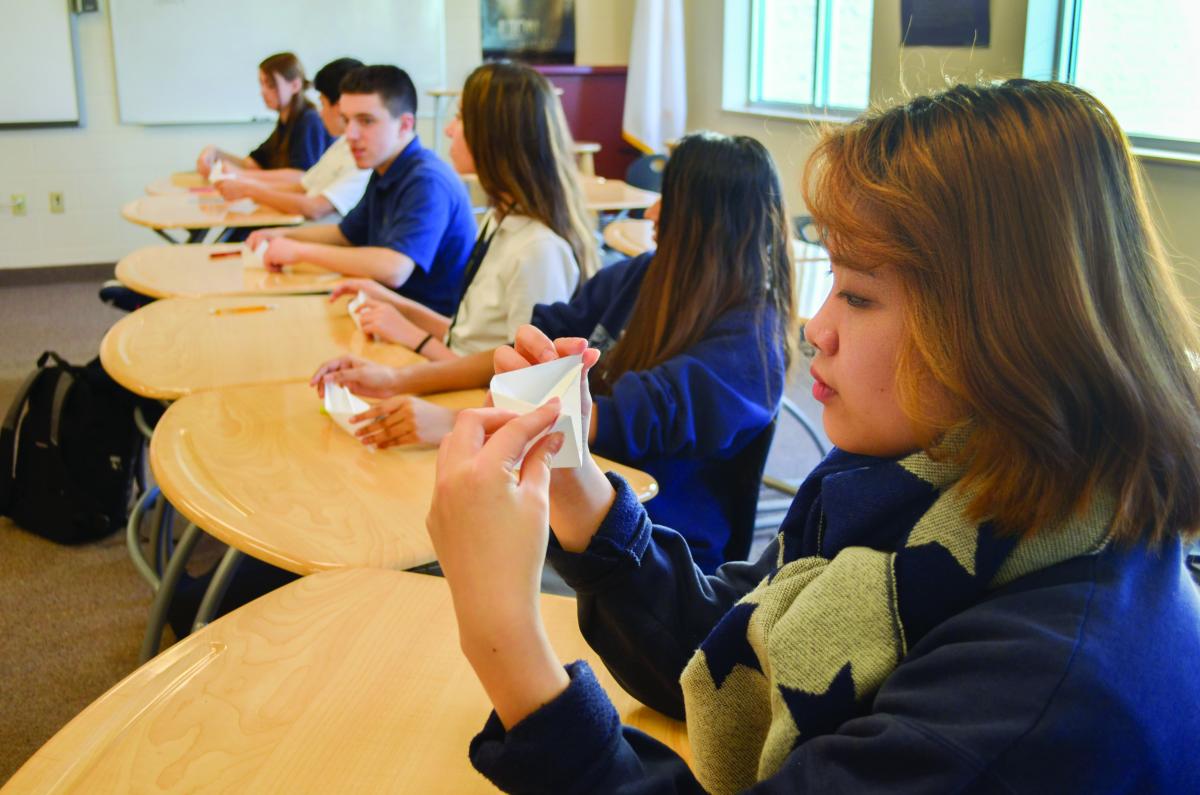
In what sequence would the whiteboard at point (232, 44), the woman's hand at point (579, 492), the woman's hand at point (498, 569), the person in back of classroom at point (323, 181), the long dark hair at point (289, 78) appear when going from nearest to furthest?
the woman's hand at point (498, 569)
the woman's hand at point (579, 492)
the person in back of classroom at point (323, 181)
the long dark hair at point (289, 78)
the whiteboard at point (232, 44)

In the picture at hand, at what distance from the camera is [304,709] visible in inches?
38.0

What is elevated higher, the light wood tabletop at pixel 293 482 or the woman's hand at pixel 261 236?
the woman's hand at pixel 261 236

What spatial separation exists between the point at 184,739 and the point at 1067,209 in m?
0.79

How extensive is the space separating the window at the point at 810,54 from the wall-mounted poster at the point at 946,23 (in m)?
0.57

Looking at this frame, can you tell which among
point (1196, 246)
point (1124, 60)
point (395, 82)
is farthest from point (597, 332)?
point (1124, 60)

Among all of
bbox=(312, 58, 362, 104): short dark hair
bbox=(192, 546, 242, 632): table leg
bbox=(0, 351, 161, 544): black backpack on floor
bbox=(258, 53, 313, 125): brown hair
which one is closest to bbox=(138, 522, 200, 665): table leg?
bbox=(192, 546, 242, 632): table leg

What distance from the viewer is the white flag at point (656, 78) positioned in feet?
21.7

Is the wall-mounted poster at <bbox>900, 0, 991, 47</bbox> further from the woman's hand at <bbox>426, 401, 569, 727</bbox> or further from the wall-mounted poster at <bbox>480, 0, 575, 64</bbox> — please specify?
the woman's hand at <bbox>426, 401, 569, 727</bbox>

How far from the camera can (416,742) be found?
3.06 feet

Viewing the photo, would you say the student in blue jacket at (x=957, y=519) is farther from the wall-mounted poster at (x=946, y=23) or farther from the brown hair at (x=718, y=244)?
the wall-mounted poster at (x=946, y=23)

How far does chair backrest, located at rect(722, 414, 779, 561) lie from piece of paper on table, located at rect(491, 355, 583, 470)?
0.81 metres

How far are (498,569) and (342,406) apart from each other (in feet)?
3.46

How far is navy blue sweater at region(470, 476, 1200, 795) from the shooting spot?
59cm

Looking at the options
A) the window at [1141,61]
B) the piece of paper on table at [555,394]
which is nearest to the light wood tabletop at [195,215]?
the window at [1141,61]
